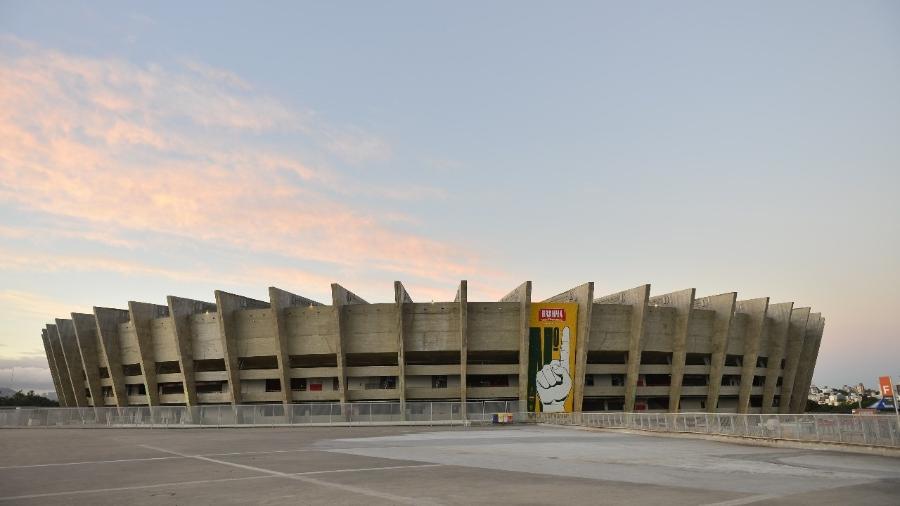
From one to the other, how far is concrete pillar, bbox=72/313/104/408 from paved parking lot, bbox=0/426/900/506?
167 feet

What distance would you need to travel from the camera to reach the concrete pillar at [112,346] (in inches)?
2435

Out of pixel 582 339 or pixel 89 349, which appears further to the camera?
pixel 89 349

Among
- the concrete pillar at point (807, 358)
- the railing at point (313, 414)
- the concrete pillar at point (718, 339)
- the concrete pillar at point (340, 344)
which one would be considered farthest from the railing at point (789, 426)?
the concrete pillar at point (807, 358)

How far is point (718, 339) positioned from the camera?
5891 centimetres

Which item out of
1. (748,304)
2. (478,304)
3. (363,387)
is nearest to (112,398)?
(363,387)

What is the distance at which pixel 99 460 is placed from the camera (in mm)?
17406

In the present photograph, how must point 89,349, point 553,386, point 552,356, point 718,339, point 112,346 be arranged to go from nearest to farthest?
point 553,386, point 552,356, point 718,339, point 112,346, point 89,349

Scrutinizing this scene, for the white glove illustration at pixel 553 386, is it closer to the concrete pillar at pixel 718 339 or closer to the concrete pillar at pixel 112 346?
the concrete pillar at pixel 718 339

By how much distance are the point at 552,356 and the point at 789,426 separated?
1366 inches

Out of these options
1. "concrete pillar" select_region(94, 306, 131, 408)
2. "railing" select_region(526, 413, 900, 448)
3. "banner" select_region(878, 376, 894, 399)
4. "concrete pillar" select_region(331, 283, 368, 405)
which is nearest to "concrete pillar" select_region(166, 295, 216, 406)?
"concrete pillar" select_region(94, 306, 131, 408)

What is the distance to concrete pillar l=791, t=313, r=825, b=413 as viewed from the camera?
244 feet

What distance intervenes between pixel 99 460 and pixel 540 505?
14.8 metres

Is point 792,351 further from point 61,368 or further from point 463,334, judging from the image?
point 61,368

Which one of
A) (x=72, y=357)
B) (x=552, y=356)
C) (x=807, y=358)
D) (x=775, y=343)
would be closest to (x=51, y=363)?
(x=72, y=357)
